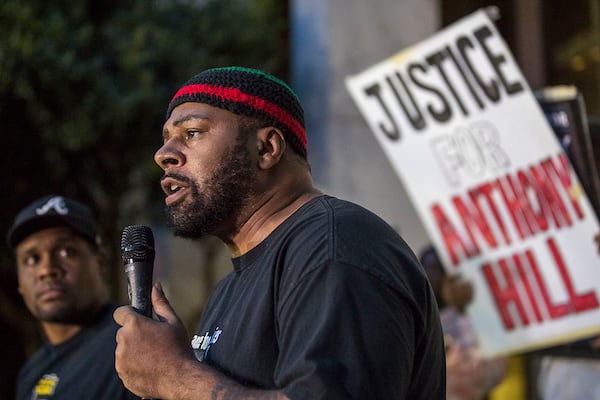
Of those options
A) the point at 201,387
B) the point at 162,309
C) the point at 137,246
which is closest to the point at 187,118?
the point at 137,246

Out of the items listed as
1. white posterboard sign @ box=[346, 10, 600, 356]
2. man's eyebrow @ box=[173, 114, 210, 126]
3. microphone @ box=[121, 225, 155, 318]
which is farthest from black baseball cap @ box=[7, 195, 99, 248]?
man's eyebrow @ box=[173, 114, 210, 126]

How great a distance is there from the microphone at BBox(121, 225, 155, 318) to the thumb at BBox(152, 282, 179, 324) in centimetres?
4

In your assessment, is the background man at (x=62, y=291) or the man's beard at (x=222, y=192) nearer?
the man's beard at (x=222, y=192)

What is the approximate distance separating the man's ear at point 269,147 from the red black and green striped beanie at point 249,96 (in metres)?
0.03

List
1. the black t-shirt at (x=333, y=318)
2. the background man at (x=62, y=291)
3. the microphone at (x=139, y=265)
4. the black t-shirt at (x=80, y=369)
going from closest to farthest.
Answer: the black t-shirt at (x=333, y=318)
the microphone at (x=139, y=265)
the black t-shirt at (x=80, y=369)
the background man at (x=62, y=291)

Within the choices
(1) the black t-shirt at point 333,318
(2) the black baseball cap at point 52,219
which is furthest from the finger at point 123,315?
(2) the black baseball cap at point 52,219

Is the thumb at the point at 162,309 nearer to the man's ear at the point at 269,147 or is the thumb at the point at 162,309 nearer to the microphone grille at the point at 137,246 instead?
the microphone grille at the point at 137,246

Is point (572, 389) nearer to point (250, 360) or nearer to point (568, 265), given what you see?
point (568, 265)

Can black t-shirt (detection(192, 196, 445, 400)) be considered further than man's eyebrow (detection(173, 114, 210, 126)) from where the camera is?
No

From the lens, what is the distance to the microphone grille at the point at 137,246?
2.17 metres

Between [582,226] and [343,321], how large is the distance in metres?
2.50

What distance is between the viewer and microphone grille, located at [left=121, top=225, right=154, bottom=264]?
217cm

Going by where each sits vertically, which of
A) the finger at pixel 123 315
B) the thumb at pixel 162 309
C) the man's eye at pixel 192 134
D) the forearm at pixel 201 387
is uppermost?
the man's eye at pixel 192 134

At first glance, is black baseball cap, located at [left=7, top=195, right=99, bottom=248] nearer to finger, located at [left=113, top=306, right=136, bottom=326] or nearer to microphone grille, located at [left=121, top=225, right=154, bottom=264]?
microphone grille, located at [left=121, top=225, right=154, bottom=264]
